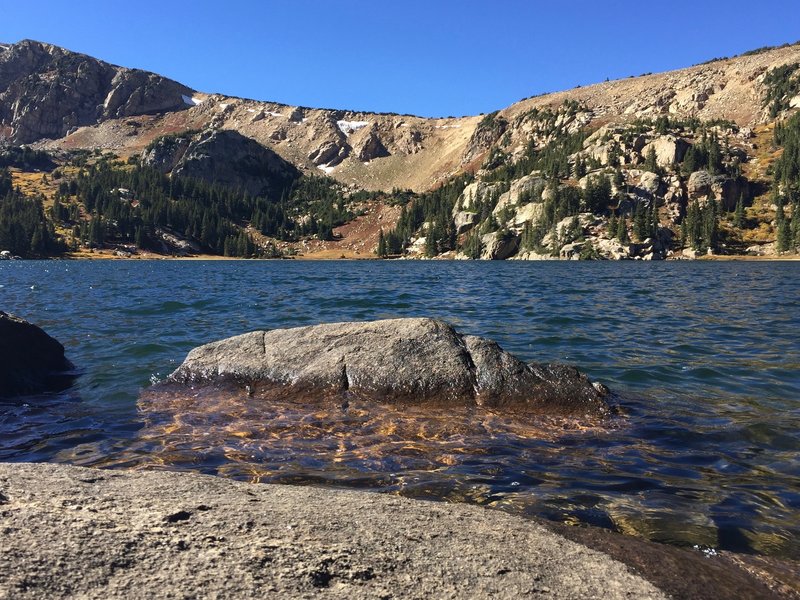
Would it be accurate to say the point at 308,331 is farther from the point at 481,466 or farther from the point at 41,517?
the point at 41,517

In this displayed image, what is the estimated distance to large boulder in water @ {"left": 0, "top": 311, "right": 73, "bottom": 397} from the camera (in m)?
12.8

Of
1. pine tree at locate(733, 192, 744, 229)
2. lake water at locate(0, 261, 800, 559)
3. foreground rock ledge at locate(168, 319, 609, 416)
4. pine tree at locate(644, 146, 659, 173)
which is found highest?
pine tree at locate(644, 146, 659, 173)

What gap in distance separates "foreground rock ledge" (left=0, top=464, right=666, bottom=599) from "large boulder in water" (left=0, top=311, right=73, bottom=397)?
8.67 m

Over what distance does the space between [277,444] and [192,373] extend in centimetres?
514

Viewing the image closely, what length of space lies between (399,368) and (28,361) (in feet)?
32.8

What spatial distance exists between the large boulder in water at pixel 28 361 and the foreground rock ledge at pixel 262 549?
28.5 ft

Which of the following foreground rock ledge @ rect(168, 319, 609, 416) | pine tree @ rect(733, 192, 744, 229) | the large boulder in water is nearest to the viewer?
foreground rock ledge @ rect(168, 319, 609, 416)

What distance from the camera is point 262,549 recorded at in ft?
13.8

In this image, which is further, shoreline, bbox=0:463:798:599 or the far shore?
the far shore

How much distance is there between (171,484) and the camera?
5910 millimetres

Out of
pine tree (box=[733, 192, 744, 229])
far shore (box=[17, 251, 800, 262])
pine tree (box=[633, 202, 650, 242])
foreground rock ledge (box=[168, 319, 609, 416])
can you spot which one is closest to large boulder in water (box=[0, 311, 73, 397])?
foreground rock ledge (box=[168, 319, 609, 416])

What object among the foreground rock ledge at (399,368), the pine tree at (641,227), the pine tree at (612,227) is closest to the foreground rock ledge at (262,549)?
the foreground rock ledge at (399,368)

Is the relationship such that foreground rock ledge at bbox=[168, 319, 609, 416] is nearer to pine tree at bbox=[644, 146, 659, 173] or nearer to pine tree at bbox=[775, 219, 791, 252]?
pine tree at bbox=[775, 219, 791, 252]

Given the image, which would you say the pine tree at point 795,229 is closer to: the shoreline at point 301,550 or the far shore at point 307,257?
the far shore at point 307,257
